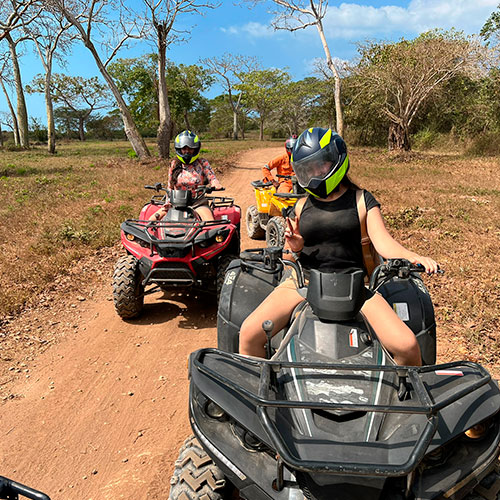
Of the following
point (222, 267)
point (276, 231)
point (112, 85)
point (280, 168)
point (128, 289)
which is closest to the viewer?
point (128, 289)

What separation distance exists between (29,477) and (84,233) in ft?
19.3

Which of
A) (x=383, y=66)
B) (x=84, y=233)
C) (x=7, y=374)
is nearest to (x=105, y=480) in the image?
(x=7, y=374)

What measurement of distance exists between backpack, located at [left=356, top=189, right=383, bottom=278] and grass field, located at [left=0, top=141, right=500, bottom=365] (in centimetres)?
191

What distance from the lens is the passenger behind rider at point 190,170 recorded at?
5.78 metres

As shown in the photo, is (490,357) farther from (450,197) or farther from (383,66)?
(383,66)

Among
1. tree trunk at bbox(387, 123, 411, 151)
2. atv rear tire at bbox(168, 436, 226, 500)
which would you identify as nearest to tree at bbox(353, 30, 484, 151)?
tree trunk at bbox(387, 123, 411, 151)

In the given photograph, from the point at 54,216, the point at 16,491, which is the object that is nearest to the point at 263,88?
the point at 54,216

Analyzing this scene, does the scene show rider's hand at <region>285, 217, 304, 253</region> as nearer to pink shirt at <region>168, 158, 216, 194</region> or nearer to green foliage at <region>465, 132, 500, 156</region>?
pink shirt at <region>168, 158, 216, 194</region>

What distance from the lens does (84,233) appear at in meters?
8.06

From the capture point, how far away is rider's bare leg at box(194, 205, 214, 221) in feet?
17.6

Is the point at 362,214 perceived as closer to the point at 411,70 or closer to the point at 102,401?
the point at 102,401

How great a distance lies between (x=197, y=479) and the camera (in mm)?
1842

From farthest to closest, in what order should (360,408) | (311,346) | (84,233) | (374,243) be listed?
(84,233) < (374,243) < (311,346) < (360,408)

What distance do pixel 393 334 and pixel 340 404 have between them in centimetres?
77
